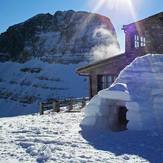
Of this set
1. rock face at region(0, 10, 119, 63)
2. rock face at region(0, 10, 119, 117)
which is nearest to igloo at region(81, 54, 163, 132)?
rock face at region(0, 10, 119, 117)

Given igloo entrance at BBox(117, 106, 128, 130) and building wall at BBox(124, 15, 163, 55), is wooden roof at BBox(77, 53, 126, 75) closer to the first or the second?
building wall at BBox(124, 15, 163, 55)

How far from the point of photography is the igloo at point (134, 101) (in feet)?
38.5

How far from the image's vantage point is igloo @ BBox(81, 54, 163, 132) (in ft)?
38.5

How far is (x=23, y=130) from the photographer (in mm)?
12453

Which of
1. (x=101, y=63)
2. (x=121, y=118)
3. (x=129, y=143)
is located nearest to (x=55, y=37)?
(x=101, y=63)

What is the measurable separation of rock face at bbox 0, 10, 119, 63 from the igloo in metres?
76.5

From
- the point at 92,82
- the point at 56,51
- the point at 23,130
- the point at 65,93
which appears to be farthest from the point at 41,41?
the point at 23,130

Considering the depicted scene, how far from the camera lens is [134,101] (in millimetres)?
11984

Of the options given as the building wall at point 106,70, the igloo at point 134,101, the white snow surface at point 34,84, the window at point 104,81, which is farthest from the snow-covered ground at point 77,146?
the white snow surface at point 34,84

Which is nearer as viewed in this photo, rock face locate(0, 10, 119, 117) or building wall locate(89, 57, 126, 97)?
building wall locate(89, 57, 126, 97)

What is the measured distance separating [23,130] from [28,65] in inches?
3139

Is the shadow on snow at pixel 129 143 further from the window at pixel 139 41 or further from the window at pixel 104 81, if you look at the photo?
the window at pixel 139 41

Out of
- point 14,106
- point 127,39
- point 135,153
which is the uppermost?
point 127,39

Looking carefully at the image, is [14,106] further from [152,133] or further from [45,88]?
[152,133]
